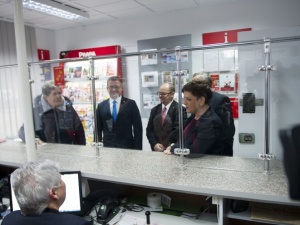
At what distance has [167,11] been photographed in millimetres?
4152

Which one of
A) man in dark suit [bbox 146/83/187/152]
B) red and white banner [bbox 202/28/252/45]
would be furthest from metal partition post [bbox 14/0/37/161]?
red and white banner [bbox 202/28/252/45]


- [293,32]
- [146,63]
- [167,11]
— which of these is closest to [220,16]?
[167,11]

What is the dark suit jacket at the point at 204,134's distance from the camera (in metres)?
1.59

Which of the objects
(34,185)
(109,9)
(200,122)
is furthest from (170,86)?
(109,9)

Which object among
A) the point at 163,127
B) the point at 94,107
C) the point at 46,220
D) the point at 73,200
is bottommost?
the point at 73,200

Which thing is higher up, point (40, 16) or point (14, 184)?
point (40, 16)

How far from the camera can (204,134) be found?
1.60 m

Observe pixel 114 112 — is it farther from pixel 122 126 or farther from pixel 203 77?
pixel 203 77

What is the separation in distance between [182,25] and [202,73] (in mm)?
2719

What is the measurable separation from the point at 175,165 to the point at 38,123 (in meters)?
1.31

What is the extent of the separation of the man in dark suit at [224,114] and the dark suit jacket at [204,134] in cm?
4

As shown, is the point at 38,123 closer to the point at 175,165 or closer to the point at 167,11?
the point at 175,165

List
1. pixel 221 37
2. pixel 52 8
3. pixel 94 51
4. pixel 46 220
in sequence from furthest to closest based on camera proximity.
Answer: pixel 94 51 < pixel 221 37 < pixel 52 8 < pixel 46 220

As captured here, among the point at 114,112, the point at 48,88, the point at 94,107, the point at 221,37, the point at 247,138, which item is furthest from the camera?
the point at 221,37
